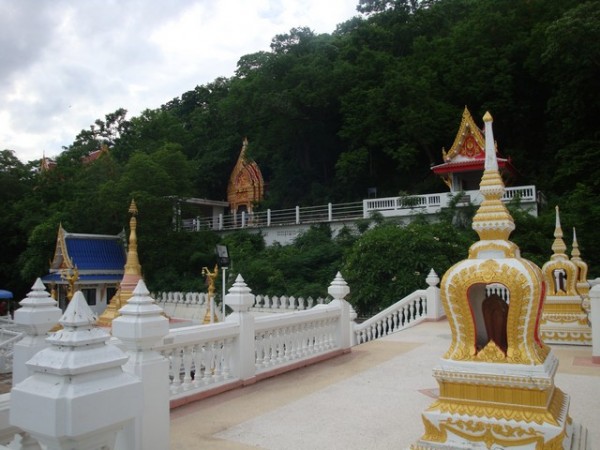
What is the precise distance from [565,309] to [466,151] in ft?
48.2

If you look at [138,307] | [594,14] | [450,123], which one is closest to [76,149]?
[450,123]

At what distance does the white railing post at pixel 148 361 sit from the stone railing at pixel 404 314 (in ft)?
26.6

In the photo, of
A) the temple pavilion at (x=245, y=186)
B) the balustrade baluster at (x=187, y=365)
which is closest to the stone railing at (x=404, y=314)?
the balustrade baluster at (x=187, y=365)

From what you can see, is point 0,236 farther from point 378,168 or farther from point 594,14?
point 594,14

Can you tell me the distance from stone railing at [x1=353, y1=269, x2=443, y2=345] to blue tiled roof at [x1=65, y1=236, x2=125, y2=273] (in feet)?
45.0

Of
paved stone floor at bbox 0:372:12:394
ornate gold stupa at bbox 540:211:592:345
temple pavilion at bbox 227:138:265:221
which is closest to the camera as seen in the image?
ornate gold stupa at bbox 540:211:592:345

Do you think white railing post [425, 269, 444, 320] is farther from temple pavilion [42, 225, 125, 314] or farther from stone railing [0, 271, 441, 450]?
temple pavilion [42, 225, 125, 314]

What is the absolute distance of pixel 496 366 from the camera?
3.50m

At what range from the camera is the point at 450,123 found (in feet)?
85.2

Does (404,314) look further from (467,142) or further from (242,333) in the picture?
(467,142)

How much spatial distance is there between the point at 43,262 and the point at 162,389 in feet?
71.8

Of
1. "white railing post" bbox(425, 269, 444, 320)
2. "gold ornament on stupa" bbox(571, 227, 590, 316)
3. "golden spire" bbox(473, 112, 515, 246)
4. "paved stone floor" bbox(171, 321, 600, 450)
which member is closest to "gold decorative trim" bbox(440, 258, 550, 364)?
"golden spire" bbox(473, 112, 515, 246)

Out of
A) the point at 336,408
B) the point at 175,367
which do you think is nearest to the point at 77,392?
the point at 175,367

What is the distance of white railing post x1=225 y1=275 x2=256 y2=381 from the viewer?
21.1ft
